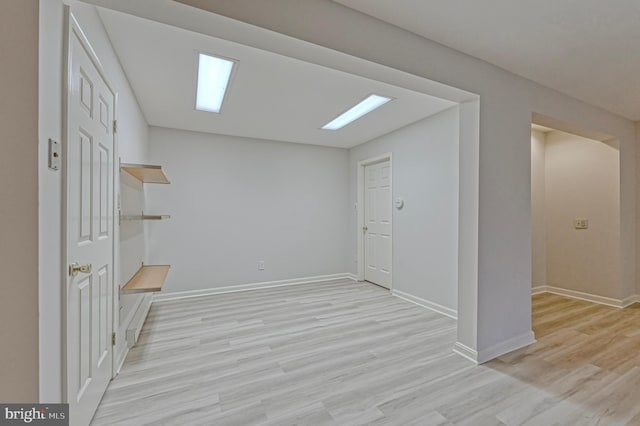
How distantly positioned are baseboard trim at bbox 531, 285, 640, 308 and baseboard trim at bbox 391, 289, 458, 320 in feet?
6.71

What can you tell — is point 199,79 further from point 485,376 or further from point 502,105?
point 485,376

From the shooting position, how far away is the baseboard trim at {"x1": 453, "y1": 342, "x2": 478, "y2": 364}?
224 centimetres

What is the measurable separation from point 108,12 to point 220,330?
8.97 feet

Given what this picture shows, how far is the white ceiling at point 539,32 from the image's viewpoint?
1632mm

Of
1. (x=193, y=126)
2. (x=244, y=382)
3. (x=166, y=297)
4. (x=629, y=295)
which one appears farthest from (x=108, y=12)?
(x=629, y=295)

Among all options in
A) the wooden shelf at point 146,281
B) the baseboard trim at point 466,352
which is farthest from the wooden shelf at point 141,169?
the baseboard trim at point 466,352

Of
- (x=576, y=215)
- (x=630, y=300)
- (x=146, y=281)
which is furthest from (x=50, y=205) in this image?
(x=630, y=300)

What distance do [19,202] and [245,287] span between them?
3.71m

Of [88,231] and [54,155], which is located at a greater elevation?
[54,155]

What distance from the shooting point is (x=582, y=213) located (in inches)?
156

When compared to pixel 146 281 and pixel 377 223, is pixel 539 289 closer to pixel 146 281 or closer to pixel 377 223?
pixel 377 223

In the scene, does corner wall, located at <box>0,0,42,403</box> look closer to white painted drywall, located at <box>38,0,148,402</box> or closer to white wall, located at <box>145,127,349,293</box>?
white painted drywall, located at <box>38,0,148,402</box>

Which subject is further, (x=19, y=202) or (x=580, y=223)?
(x=580, y=223)

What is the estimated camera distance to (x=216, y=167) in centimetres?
425
